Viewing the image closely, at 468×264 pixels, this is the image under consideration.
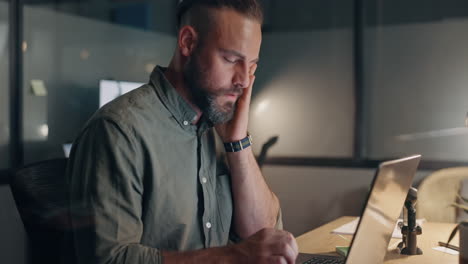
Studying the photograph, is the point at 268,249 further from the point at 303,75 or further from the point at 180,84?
the point at 303,75

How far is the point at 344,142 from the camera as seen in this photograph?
4.01m

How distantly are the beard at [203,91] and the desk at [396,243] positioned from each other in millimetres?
500

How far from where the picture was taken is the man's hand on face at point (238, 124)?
1.57 meters

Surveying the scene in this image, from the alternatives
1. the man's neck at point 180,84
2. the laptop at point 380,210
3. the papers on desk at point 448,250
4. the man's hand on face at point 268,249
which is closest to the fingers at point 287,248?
the man's hand on face at point 268,249

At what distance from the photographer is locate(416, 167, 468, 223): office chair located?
2580 millimetres

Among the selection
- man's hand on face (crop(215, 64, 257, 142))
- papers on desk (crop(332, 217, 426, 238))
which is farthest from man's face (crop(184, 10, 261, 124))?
papers on desk (crop(332, 217, 426, 238))

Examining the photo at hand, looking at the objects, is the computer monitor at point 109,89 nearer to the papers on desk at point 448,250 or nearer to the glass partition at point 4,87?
the glass partition at point 4,87

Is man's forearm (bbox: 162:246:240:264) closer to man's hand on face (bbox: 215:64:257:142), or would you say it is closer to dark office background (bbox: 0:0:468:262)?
man's hand on face (bbox: 215:64:257:142)

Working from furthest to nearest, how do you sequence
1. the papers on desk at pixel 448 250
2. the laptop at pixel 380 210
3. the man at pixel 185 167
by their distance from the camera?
the papers on desk at pixel 448 250 → the man at pixel 185 167 → the laptop at pixel 380 210

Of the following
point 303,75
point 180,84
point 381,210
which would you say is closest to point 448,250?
point 381,210

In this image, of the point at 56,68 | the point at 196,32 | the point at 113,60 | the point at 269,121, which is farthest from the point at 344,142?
the point at 196,32

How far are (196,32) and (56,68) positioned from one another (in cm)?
208

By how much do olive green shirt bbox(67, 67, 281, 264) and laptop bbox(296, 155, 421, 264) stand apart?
1.32 ft

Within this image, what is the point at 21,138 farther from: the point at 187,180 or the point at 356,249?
the point at 356,249
